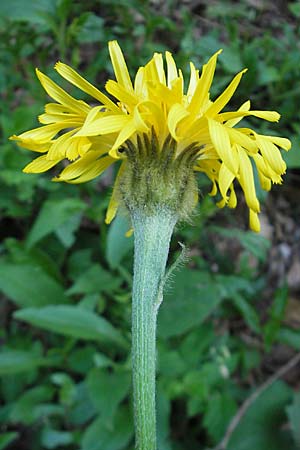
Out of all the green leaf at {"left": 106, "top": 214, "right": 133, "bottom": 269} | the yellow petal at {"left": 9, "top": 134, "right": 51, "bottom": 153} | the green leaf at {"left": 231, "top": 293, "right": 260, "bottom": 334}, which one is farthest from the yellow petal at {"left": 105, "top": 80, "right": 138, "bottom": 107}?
the green leaf at {"left": 231, "top": 293, "right": 260, "bottom": 334}

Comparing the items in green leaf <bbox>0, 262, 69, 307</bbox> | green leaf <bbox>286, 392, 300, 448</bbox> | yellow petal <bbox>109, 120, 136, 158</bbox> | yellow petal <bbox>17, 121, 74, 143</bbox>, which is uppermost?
yellow petal <bbox>109, 120, 136, 158</bbox>

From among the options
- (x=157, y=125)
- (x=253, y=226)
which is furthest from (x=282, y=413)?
(x=157, y=125)

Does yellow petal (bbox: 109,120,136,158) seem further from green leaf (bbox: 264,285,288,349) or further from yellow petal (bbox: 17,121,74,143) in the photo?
green leaf (bbox: 264,285,288,349)

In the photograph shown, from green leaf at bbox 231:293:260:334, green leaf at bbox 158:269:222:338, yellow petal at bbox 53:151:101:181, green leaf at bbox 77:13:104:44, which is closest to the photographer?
yellow petal at bbox 53:151:101:181

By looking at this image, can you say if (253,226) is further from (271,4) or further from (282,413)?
(271,4)

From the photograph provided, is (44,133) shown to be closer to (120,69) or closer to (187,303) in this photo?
(120,69)

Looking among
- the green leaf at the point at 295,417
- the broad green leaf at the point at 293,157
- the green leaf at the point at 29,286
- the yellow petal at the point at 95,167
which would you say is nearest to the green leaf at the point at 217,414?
the green leaf at the point at 295,417
